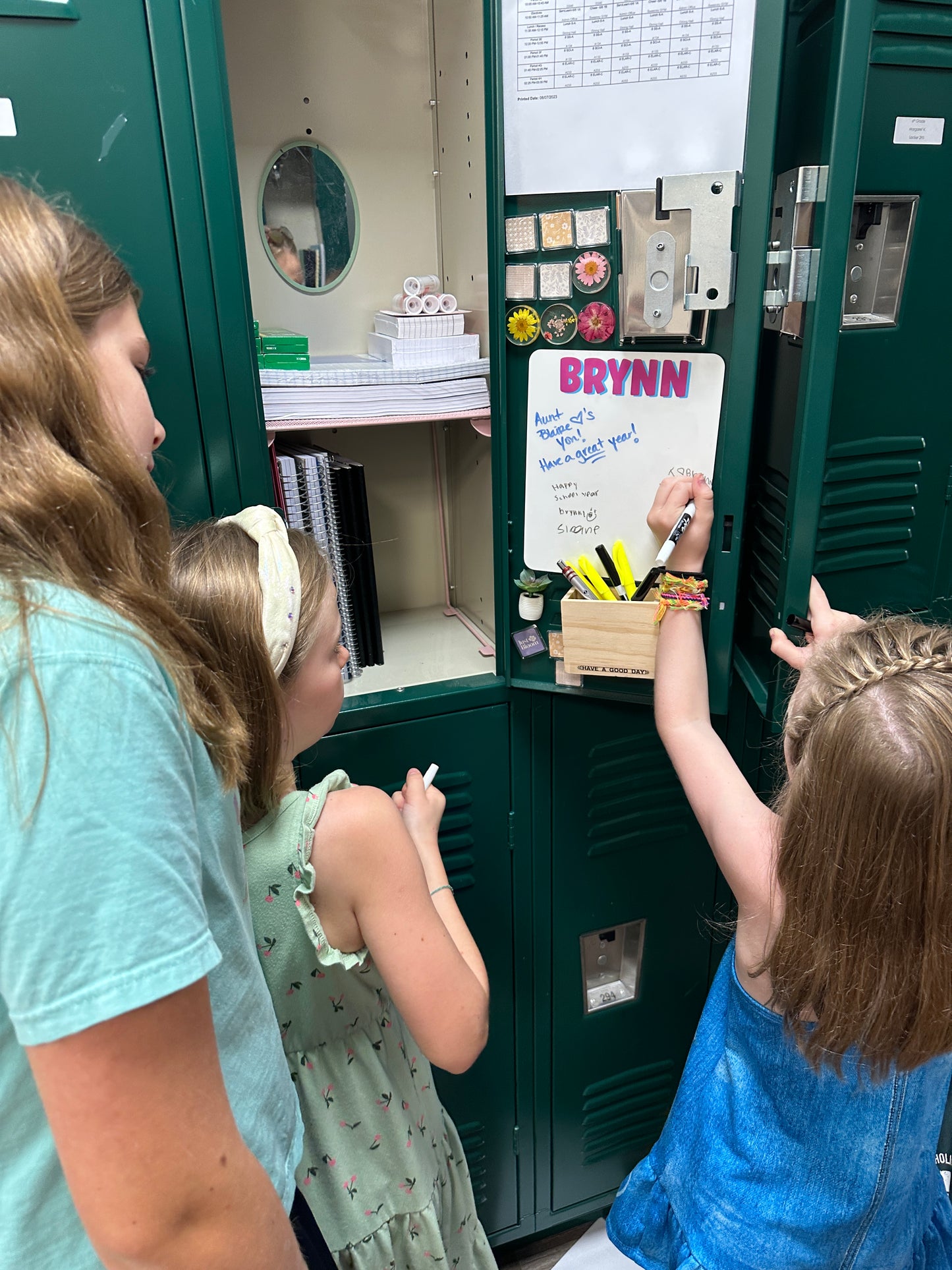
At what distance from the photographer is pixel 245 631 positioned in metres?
0.83

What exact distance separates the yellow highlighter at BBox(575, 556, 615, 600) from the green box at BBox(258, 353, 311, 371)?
483mm

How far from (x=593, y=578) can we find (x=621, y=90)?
61cm

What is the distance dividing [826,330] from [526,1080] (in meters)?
1.35

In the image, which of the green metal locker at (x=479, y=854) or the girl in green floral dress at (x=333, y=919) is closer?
the girl in green floral dress at (x=333, y=919)

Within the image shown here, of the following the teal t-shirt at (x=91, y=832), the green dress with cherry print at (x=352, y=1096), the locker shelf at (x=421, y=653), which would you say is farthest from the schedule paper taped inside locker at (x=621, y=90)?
the teal t-shirt at (x=91, y=832)

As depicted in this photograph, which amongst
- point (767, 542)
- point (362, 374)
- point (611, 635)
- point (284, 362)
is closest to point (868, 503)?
point (767, 542)

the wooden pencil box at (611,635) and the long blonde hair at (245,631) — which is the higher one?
the long blonde hair at (245,631)

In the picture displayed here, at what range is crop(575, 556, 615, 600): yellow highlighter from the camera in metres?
1.24

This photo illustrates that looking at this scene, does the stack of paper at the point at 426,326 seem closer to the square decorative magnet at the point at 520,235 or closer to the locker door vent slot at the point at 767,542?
the square decorative magnet at the point at 520,235

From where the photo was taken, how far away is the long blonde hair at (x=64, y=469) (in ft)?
1.52

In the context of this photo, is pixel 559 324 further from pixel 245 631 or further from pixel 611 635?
pixel 245 631

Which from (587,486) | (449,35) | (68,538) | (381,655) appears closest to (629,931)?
(381,655)

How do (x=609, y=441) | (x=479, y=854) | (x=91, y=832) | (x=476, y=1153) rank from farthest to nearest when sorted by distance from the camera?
(x=476, y=1153), (x=479, y=854), (x=609, y=441), (x=91, y=832)

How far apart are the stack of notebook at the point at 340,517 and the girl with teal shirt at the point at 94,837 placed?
69cm
